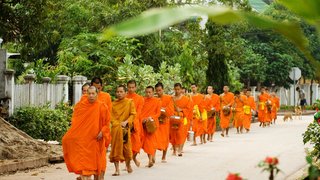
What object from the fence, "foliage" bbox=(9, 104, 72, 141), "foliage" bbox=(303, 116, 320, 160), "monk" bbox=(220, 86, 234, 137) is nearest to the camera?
"foliage" bbox=(303, 116, 320, 160)

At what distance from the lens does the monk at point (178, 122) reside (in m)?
17.3

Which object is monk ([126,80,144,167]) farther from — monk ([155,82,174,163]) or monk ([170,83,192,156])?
monk ([170,83,192,156])

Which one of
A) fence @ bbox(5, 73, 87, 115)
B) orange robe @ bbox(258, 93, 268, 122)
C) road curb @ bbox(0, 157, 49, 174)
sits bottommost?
road curb @ bbox(0, 157, 49, 174)

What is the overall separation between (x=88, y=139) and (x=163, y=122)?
5.25 m

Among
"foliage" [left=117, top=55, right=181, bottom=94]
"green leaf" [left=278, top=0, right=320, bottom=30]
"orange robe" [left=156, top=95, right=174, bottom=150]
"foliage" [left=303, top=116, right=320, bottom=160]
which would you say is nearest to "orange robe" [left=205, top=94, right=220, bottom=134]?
"foliage" [left=117, top=55, right=181, bottom=94]

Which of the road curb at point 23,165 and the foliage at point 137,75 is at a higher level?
the foliage at point 137,75

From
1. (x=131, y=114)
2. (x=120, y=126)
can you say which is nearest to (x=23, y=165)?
(x=120, y=126)

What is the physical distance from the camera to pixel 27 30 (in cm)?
1548

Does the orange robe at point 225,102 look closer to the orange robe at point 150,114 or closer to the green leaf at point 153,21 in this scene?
the orange robe at point 150,114

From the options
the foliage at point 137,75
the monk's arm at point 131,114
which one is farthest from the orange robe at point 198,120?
the monk's arm at point 131,114

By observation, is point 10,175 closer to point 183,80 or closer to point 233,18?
point 233,18

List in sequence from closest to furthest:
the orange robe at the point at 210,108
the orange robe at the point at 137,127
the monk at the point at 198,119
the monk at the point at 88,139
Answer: the monk at the point at 88,139 < the orange robe at the point at 137,127 < the monk at the point at 198,119 < the orange robe at the point at 210,108

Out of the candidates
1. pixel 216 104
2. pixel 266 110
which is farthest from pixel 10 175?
pixel 266 110

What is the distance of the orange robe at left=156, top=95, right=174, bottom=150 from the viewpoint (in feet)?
51.9
